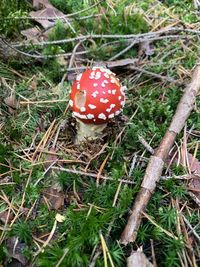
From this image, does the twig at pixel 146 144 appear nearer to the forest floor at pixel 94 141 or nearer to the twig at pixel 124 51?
the forest floor at pixel 94 141

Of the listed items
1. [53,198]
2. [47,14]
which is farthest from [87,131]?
[47,14]

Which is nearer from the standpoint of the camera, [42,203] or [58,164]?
[42,203]

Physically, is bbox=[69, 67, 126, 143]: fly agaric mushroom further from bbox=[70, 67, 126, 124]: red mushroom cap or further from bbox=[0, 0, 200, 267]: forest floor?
bbox=[0, 0, 200, 267]: forest floor

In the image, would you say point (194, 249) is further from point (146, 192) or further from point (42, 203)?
point (42, 203)

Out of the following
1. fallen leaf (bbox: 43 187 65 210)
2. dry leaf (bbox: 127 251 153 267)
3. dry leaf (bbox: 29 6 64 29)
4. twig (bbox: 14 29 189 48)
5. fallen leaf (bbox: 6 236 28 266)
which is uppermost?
dry leaf (bbox: 29 6 64 29)

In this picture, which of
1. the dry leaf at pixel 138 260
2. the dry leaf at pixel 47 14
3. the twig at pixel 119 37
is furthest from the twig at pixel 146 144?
the dry leaf at pixel 47 14

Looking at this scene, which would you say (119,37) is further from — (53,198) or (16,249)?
(16,249)

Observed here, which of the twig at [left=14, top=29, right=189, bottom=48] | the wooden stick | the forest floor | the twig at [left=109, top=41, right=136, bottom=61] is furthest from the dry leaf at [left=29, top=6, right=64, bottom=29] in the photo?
the wooden stick

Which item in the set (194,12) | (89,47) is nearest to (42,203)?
(89,47)
